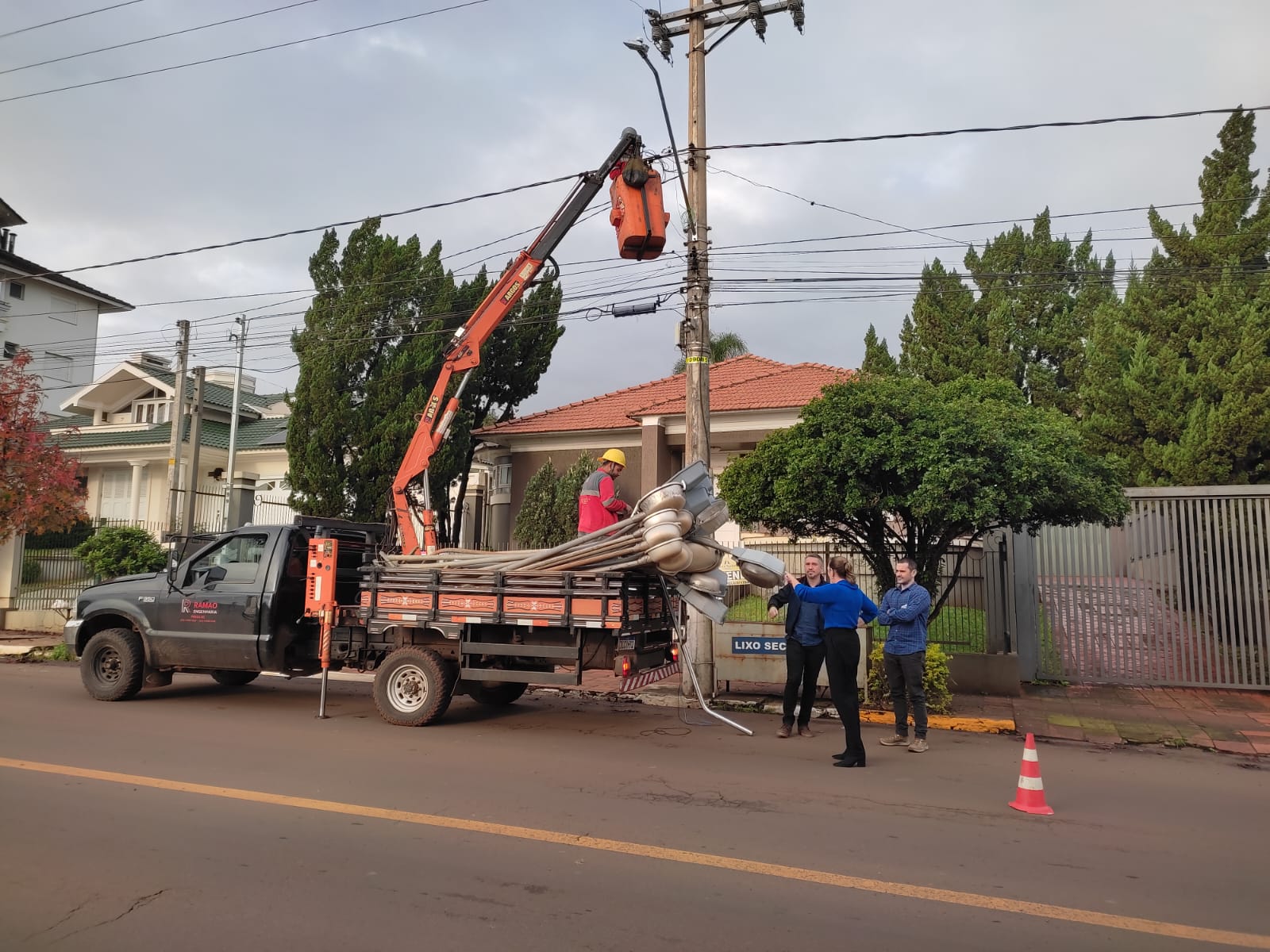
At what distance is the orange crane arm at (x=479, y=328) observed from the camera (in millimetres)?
10797

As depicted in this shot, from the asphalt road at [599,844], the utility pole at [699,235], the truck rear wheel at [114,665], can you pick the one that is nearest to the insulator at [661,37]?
the utility pole at [699,235]

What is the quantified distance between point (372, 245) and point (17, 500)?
8576mm

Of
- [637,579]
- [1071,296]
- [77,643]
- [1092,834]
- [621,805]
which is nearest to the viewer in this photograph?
[1092,834]

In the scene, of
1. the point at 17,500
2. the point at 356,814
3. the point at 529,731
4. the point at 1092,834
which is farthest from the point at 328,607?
the point at 17,500

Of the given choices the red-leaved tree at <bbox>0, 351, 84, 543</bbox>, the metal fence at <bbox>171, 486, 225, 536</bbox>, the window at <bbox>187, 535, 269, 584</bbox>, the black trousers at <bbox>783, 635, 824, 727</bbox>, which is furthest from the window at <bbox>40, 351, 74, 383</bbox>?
the black trousers at <bbox>783, 635, 824, 727</bbox>

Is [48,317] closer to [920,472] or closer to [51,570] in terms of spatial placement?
[51,570]

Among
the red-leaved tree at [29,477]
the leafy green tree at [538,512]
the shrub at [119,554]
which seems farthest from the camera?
the leafy green tree at [538,512]

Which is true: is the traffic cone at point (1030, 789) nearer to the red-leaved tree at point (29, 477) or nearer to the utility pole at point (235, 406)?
the red-leaved tree at point (29, 477)

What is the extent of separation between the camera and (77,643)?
10.3 meters

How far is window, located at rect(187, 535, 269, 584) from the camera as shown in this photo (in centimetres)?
983

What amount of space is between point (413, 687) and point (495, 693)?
4.60 feet

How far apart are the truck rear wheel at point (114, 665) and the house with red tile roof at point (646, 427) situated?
39.1 ft

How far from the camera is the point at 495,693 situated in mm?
10109

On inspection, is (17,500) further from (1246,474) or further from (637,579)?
(1246,474)
